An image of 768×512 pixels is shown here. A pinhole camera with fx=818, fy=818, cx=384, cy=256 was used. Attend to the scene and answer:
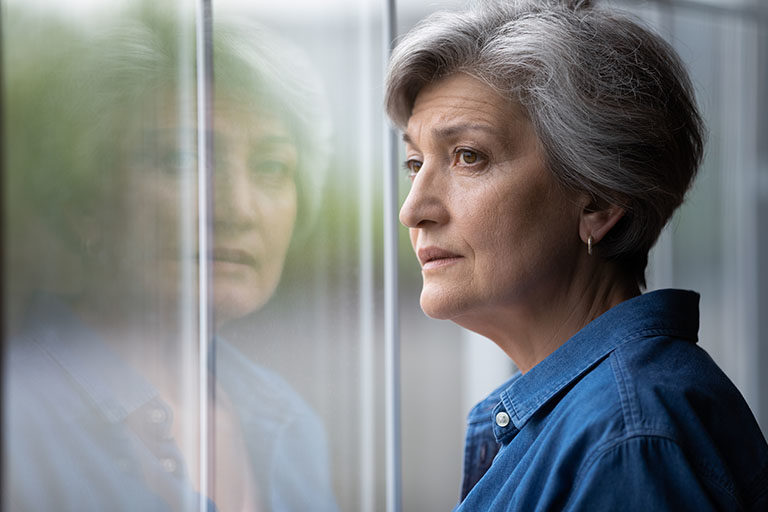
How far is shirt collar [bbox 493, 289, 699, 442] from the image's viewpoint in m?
1.28

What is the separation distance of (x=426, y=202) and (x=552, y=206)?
0.22 meters

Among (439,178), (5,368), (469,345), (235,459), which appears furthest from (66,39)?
(469,345)

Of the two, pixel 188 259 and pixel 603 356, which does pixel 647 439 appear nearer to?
pixel 603 356

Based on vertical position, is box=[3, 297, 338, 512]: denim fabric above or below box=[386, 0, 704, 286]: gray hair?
below

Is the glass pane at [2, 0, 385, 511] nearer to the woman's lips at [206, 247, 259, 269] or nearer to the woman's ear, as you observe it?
the woman's lips at [206, 247, 259, 269]

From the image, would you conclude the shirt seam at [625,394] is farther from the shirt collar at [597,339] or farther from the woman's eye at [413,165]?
the woman's eye at [413,165]

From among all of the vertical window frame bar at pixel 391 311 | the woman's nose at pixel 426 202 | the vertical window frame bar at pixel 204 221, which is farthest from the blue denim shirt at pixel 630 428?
the vertical window frame bar at pixel 391 311

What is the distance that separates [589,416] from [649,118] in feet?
1.74

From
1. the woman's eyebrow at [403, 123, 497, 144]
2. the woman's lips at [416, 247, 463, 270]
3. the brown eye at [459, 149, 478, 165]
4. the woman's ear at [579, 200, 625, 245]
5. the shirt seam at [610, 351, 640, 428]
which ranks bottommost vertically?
the shirt seam at [610, 351, 640, 428]

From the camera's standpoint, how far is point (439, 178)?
56.6 inches

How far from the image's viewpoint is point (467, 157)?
142cm

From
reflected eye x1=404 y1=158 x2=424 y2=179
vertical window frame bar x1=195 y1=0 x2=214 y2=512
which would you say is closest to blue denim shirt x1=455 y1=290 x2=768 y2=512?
reflected eye x1=404 y1=158 x2=424 y2=179

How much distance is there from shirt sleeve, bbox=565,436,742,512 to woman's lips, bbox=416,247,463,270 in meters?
0.45

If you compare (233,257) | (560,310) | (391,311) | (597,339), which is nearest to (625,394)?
(597,339)
